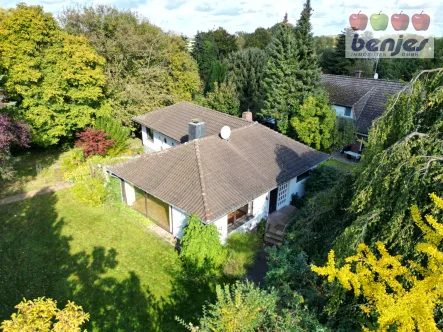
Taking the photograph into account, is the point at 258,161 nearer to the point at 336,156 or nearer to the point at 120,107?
the point at 336,156

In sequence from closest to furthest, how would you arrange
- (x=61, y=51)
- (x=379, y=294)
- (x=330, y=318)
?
(x=379, y=294) → (x=330, y=318) → (x=61, y=51)

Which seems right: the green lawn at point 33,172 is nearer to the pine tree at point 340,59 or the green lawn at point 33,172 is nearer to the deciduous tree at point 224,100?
the deciduous tree at point 224,100

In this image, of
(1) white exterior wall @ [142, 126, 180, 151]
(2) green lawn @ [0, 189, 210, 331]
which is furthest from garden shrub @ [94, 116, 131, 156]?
(2) green lawn @ [0, 189, 210, 331]

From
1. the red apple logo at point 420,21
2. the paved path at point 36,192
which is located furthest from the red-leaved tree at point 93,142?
the red apple logo at point 420,21

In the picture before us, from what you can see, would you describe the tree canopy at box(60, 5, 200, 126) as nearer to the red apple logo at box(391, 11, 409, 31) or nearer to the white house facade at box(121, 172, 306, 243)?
the white house facade at box(121, 172, 306, 243)

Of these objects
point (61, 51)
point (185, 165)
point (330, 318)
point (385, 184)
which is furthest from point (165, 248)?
point (61, 51)

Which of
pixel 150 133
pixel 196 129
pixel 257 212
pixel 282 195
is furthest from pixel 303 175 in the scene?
pixel 150 133
